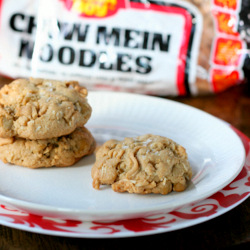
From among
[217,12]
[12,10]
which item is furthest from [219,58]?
[12,10]

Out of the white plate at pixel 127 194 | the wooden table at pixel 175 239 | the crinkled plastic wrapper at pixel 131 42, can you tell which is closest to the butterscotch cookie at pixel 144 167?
the white plate at pixel 127 194

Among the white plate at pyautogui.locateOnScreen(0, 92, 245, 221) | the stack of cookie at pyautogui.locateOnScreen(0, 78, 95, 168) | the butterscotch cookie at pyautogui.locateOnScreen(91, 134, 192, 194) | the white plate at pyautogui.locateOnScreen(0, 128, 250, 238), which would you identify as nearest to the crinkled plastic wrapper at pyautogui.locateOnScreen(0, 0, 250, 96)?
the white plate at pyautogui.locateOnScreen(0, 92, 245, 221)

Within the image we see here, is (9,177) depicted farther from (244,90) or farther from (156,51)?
(244,90)

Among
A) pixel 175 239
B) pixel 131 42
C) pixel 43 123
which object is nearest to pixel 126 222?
pixel 175 239

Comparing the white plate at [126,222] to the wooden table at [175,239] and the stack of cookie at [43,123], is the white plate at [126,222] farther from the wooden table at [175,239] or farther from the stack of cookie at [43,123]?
the stack of cookie at [43,123]

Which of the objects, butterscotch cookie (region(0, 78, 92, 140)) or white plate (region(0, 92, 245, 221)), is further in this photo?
butterscotch cookie (region(0, 78, 92, 140))

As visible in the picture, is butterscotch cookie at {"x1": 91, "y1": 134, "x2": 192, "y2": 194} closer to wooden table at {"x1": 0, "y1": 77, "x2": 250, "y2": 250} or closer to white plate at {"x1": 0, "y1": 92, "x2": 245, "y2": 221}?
white plate at {"x1": 0, "y1": 92, "x2": 245, "y2": 221}

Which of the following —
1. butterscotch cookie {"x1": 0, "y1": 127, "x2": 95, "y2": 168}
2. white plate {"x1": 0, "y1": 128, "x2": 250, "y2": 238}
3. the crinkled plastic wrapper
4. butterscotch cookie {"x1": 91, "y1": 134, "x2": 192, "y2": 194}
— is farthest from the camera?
the crinkled plastic wrapper

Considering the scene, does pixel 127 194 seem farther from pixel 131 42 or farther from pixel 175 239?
pixel 131 42
